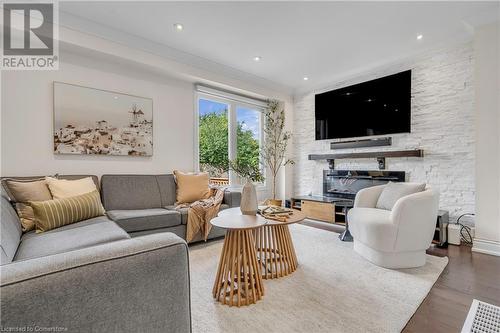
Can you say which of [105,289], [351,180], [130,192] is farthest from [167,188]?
[351,180]

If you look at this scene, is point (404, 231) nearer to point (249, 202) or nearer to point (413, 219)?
point (413, 219)

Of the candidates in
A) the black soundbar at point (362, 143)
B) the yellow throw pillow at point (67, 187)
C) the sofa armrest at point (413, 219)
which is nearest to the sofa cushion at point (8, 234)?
the yellow throw pillow at point (67, 187)

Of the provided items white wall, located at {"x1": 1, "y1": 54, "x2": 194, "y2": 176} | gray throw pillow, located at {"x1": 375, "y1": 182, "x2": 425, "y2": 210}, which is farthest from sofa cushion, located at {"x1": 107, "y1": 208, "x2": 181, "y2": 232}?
gray throw pillow, located at {"x1": 375, "y1": 182, "x2": 425, "y2": 210}

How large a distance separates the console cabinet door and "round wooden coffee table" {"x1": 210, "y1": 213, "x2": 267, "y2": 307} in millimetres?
2070

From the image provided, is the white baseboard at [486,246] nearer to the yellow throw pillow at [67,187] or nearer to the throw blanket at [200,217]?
the throw blanket at [200,217]

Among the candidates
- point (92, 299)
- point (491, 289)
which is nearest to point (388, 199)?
point (491, 289)

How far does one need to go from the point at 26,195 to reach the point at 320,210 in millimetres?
3705

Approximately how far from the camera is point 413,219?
2262mm

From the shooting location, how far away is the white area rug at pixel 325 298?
150cm

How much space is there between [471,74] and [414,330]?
3209 millimetres

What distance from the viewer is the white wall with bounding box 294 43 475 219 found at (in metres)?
3.05

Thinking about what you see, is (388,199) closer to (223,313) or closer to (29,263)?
(223,313)

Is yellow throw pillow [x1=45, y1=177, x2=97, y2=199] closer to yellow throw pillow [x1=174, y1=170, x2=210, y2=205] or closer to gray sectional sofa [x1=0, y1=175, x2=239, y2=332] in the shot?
yellow throw pillow [x1=174, y1=170, x2=210, y2=205]

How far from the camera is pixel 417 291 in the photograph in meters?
1.88
